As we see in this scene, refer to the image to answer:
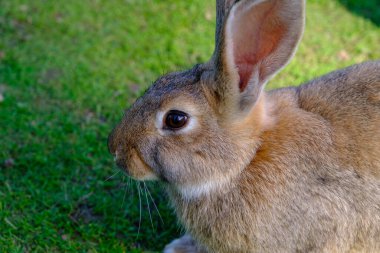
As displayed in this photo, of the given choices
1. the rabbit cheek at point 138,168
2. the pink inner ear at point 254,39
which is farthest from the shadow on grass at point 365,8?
the rabbit cheek at point 138,168

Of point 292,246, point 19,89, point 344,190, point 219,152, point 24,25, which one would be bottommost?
point 292,246

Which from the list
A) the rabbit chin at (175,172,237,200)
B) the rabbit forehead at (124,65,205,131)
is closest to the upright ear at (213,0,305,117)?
the rabbit forehead at (124,65,205,131)

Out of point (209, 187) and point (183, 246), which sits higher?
point (209, 187)

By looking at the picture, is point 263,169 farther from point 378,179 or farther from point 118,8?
point 118,8

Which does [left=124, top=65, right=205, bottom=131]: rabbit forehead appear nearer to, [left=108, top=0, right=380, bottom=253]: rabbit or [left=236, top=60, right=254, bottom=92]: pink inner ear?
[left=108, top=0, right=380, bottom=253]: rabbit

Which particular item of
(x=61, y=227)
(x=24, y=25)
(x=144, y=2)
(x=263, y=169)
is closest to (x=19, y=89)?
(x=24, y=25)

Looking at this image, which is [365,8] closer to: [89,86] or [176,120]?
[89,86]

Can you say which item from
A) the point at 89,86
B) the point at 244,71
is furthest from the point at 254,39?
the point at 89,86
